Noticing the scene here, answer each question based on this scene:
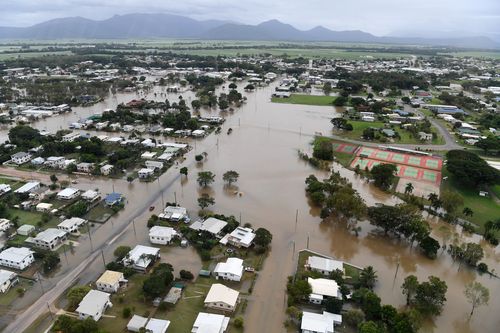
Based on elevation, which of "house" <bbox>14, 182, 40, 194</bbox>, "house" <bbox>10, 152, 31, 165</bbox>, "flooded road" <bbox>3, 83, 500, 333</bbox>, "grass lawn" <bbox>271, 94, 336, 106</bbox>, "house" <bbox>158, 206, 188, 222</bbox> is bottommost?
"flooded road" <bbox>3, 83, 500, 333</bbox>

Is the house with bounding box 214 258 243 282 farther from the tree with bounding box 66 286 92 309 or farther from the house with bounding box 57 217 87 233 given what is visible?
the house with bounding box 57 217 87 233

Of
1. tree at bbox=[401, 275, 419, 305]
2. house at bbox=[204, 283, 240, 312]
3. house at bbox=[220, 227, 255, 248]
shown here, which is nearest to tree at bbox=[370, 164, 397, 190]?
tree at bbox=[401, 275, 419, 305]

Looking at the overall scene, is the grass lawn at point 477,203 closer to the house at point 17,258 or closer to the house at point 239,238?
the house at point 239,238

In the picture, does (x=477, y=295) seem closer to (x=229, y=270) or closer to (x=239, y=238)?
(x=229, y=270)

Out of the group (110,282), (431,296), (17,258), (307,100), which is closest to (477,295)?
(431,296)

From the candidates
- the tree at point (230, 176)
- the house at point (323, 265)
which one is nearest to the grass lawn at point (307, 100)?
the tree at point (230, 176)

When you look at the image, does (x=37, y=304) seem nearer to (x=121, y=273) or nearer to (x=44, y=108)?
(x=121, y=273)
